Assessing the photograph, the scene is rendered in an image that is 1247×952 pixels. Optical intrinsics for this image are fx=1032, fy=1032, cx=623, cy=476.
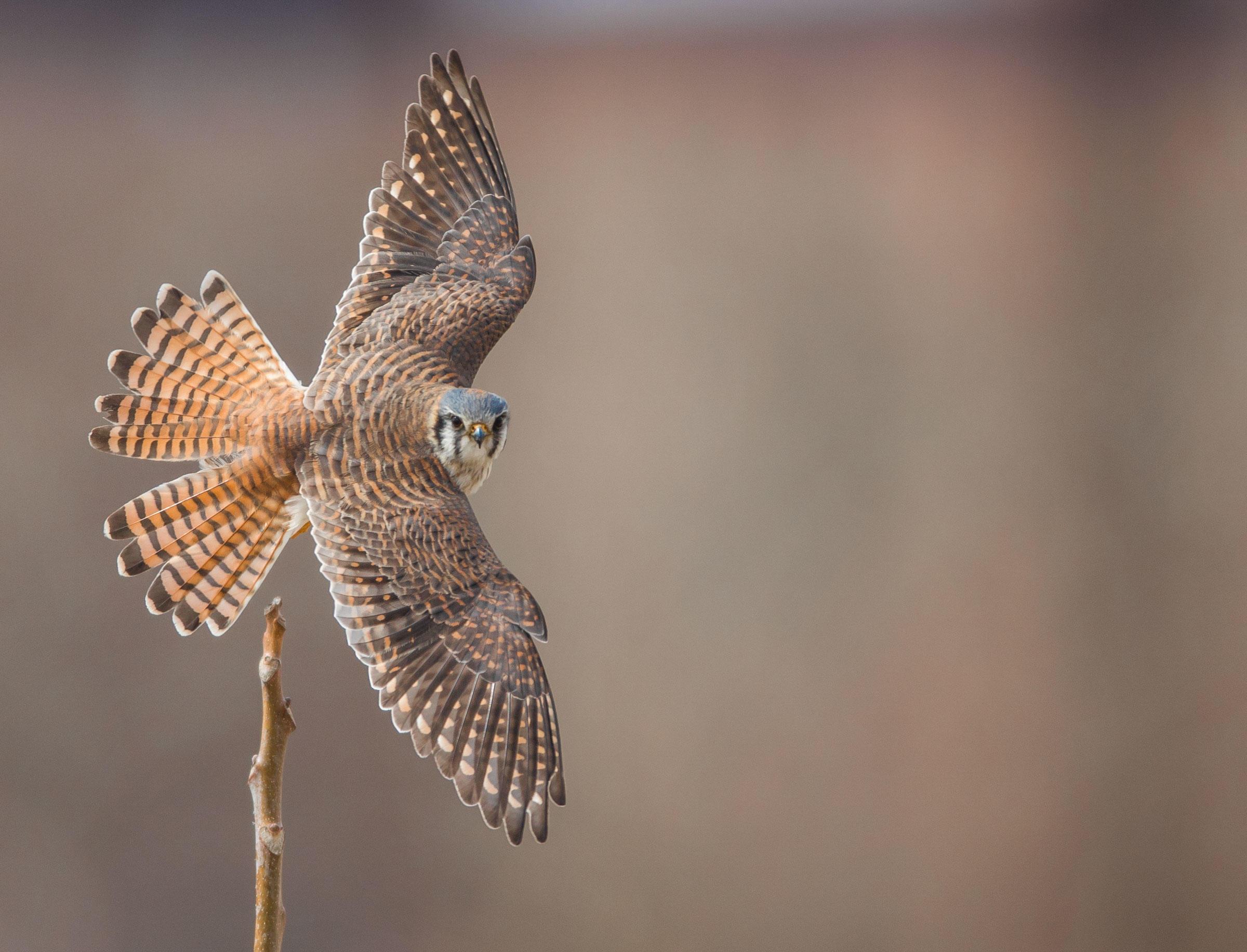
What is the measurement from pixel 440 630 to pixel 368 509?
6.5 inches

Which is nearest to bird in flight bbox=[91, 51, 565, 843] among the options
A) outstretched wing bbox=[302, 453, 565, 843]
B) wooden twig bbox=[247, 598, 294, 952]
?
outstretched wing bbox=[302, 453, 565, 843]

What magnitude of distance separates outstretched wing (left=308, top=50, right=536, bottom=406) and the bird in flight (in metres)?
0.02

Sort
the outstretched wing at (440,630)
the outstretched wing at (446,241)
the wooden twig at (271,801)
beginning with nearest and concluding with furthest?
1. the wooden twig at (271,801)
2. the outstretched wing at (440,630)
3. the outstretched wing at (446,241)

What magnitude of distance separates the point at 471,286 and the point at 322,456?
372mm

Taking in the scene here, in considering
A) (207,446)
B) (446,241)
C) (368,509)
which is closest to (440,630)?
(368,509)

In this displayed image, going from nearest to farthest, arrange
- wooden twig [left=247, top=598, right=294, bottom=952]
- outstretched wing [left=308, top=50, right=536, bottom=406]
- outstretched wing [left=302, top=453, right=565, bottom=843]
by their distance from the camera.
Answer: wooden twig [left=247, top=598, right=294, bottom=952]
outstretched wing [left=302, top=453, right=565, bottom=843]
outstretched wing [left=308, top=50, right=536, bottom=406]

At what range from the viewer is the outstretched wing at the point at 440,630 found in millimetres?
1159

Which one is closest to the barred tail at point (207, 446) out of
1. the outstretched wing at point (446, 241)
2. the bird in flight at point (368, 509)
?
the bird in flight at point (368, 509)

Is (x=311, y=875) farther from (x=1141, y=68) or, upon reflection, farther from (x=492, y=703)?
(x=1141, y=68)

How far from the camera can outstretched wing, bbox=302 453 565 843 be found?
3.80 feet

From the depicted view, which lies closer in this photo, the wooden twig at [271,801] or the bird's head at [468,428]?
the wooden twig at [271,801]

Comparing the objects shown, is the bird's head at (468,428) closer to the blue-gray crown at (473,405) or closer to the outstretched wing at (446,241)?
the blue-gray crown at (473,405)

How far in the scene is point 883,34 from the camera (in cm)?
267

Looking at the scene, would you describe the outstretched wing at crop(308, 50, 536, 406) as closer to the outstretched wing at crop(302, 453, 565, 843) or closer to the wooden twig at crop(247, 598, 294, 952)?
the outstretched wing at crop(302, 453, 565, 843)
